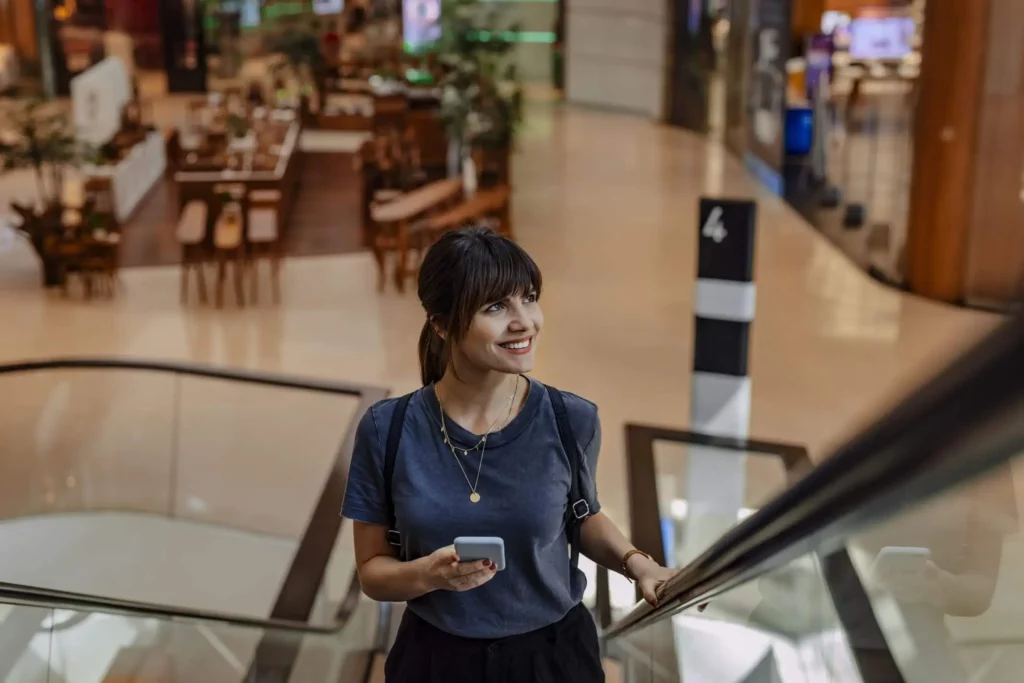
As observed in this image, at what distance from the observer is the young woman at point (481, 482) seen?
197 cm

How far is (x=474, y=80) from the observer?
1398cm

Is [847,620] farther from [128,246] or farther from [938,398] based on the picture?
[128,246]

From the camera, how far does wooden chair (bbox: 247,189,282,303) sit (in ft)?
36.3

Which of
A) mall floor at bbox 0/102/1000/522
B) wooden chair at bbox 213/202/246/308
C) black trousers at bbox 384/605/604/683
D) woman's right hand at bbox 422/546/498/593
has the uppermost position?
woman's right hand at bbox 422/546/498/593

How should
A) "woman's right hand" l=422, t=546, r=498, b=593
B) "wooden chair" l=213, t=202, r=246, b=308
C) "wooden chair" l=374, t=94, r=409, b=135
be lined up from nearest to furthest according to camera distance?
"woman's right hand" l=422, t=546, r=498, b=593 < "wooden chair" l=213, t=202, r=246, b=308 < "wooden chair" l=374, t=94, r=409, b=135

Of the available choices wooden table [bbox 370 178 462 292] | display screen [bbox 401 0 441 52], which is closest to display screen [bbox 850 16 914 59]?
wooden table [bbox 370 178 462 292]

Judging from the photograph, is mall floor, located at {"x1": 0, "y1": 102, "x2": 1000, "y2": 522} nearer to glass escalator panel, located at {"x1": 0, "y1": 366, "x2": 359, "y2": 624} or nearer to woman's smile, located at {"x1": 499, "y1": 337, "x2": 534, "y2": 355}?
glass escalator panel, located at {"x1": 0, "y1": 366, "x2": 359, "y2": 624}

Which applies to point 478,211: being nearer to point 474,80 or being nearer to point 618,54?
point 474,80

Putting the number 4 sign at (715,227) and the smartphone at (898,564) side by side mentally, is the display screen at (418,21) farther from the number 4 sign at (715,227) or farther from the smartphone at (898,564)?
the smartphone at (898,564)

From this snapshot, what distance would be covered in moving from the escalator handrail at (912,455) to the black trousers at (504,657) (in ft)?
1.32

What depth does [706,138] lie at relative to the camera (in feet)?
64.2

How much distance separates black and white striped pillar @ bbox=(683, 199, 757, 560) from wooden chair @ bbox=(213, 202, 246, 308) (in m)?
5.89

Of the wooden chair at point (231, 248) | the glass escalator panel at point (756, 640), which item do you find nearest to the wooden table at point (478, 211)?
the wooden chair at point (231, 248)

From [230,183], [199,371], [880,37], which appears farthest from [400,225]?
[880,37]
